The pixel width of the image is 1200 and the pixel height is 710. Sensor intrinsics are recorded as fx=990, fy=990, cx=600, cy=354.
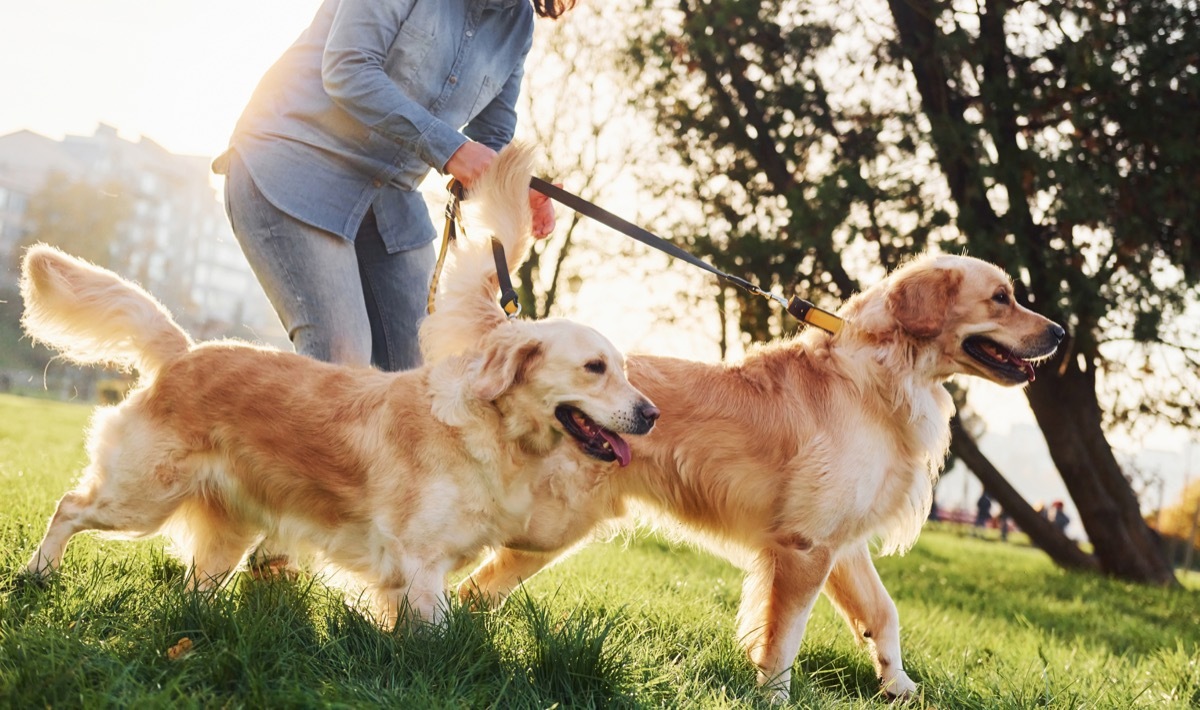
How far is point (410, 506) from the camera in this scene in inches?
135

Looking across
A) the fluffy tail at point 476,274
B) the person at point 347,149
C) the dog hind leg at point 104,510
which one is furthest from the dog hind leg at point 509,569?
the dog hind leg at point 104,510

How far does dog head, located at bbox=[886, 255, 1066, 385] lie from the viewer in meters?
4.36

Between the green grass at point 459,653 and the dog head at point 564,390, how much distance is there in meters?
0.64

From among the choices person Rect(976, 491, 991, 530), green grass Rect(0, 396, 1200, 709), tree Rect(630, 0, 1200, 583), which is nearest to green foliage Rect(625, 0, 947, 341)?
tree Rect(630, 0, 1200, 583)

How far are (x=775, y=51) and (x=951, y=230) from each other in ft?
9.47

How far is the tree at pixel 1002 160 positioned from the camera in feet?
33.1

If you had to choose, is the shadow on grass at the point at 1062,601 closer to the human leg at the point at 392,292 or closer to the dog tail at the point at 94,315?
the human leg at the point at 392,292

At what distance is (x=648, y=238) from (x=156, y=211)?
55.5 m

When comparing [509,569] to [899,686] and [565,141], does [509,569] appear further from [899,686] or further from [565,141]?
[565,141]

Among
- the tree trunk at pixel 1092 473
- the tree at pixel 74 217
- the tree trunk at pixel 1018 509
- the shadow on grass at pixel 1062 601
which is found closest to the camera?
the shadow on grass at pixel 1062 601

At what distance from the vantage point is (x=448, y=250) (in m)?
4.00

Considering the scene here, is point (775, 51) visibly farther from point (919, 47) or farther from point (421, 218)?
point (421, 218)

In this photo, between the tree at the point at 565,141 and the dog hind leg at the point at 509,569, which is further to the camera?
the tree at the point at 565,141

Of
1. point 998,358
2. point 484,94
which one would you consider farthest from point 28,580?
point 998,358
